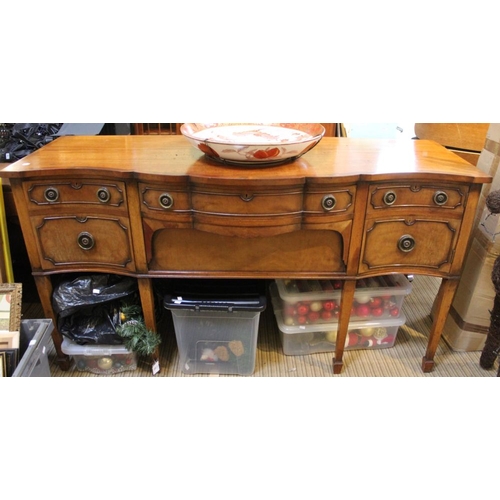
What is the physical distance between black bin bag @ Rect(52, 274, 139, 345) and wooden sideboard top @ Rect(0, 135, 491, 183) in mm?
421

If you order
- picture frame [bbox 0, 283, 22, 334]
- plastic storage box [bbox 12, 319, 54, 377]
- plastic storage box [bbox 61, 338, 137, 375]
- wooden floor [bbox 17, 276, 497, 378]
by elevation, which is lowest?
wooden floor [bbox 17, 276, 497, 378]

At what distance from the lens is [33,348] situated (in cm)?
125

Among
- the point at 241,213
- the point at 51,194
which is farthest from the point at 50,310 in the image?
the point at 241,213

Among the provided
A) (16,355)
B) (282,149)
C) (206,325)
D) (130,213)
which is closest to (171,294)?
(206,325)

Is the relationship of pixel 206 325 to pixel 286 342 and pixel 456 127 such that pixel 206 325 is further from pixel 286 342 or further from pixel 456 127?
pixel 456 127

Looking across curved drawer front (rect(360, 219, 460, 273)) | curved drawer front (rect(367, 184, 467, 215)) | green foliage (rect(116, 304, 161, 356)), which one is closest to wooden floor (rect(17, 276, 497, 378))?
green foliage (rect(116, 304, 161, 356))

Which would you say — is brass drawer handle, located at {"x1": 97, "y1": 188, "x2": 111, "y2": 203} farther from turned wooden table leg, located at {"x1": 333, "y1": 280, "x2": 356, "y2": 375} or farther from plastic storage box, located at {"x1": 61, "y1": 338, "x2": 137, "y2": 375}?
turned wooden table leg, located at {"x1": 333, "y1": 280, "x2": 356, "y2": 375}

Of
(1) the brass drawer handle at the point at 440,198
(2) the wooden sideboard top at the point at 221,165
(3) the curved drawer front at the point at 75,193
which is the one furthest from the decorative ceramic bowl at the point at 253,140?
(1) the brass drawer handle at the point at 440,198

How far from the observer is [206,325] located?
1.50 metres

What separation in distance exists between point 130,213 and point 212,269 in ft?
1.03

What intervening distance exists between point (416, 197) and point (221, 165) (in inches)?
23.8

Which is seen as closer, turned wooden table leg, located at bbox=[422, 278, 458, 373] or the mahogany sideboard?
the mahogany sideboard

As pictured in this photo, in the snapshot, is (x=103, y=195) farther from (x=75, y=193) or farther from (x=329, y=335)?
(x=329, y=335)

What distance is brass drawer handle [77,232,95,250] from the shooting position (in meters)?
1.30
